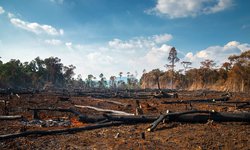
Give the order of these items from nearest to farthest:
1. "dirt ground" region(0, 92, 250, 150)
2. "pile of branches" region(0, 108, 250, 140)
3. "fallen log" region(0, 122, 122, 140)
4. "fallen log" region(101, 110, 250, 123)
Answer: "dirt ground" region(0, 92, 250, 150), "fallen log" region(0, 122, 122, 140), "pile of branches" region(0, 108, 250, 140), "fallen log" region(101, 110, 250, 123)

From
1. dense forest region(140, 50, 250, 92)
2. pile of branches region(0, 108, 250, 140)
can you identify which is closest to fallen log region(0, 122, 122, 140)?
pile of branches region(0, 108, 250, 140)

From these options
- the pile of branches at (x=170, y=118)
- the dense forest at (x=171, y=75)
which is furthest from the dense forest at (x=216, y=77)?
the pile of branches at (x=170, y=118)

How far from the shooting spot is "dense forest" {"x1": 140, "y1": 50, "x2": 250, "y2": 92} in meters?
63.7

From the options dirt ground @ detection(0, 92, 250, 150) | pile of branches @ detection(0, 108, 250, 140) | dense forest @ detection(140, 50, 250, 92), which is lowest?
dirt ground @ detection(0, 92, 250, 150)

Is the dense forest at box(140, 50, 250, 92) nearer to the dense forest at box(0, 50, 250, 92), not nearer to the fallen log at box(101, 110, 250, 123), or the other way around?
the dense forest at box(0, 50, 250, 92)

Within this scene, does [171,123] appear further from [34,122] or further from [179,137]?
[34,122]

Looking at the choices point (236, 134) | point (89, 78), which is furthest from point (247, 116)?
point (89, 78)

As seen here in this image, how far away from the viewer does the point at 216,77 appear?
81938 mm

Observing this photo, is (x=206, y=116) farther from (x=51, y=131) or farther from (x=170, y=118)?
(x=51, y=131)

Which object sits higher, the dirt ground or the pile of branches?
the pile of branches

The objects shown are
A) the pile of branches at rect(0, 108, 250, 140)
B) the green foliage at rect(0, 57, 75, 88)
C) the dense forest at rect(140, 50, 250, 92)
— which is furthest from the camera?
the green foliage at rect(0, 57, 75, 88)

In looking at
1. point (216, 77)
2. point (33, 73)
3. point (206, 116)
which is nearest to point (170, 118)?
point (206, 116)

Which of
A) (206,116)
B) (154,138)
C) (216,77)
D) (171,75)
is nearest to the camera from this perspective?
(154,138)

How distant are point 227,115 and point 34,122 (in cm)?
1078
